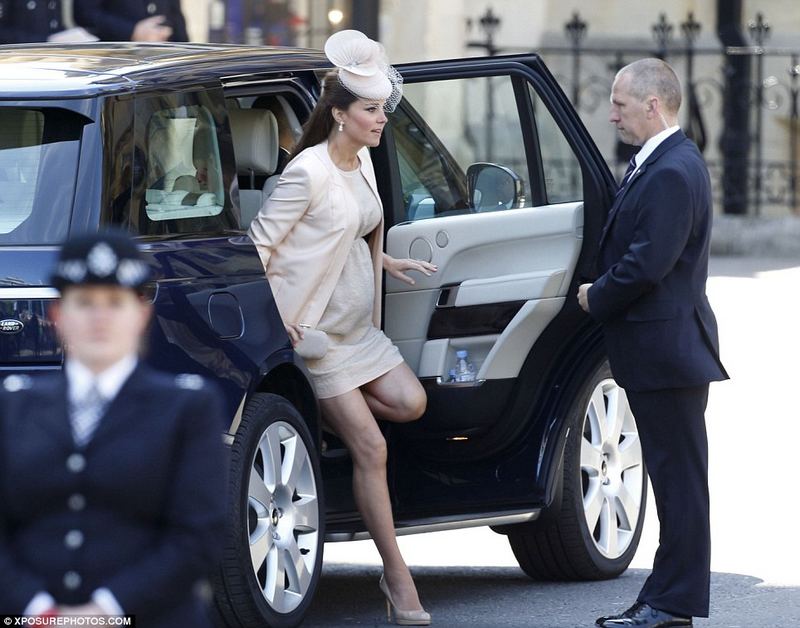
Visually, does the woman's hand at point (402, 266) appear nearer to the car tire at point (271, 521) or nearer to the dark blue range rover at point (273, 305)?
the dark blue range rover at point (273, 305)

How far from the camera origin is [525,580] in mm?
6973

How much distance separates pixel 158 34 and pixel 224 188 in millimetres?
3964

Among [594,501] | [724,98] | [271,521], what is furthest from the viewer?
[724,98]

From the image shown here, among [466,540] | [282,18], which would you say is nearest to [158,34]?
[466,540]

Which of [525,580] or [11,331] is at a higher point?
[11,331]

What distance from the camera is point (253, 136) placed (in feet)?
19.9

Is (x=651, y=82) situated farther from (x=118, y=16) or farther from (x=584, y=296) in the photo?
(x=118, y=16)

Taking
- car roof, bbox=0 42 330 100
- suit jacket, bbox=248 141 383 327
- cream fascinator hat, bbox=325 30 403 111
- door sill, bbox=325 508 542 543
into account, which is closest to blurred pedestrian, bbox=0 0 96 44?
car roof, bbox=0 42 330 100

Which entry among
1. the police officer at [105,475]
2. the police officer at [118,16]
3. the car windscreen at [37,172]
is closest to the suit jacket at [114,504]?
the police officer at [105,475]

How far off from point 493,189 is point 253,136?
87 centimetres

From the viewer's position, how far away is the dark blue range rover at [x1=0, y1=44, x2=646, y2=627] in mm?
4984

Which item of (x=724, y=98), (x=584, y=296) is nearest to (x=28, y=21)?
(x=584, y=296)

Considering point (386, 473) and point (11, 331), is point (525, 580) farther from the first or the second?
point (11, 331)

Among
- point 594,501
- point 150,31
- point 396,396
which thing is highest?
point 150,31
